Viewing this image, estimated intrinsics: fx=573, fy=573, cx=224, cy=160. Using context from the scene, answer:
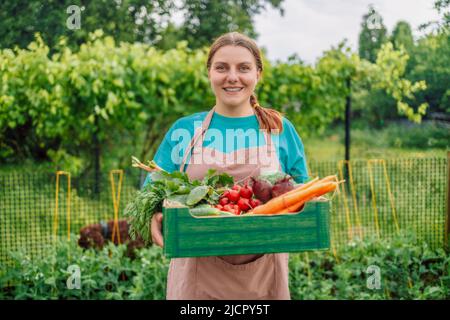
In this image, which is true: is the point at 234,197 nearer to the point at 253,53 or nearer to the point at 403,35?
the point at 253,53


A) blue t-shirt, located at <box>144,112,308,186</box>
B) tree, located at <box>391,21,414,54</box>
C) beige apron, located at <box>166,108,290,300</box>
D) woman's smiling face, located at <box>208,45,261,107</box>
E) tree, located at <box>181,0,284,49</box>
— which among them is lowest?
beige apron, located at <box>166,108,290,300</box>

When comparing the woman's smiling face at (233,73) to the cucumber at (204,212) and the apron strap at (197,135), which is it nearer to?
the apron strap at (197,135)

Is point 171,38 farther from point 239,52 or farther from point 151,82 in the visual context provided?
point 239,52

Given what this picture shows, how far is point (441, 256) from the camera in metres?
4.45

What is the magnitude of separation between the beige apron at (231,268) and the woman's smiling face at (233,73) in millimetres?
150

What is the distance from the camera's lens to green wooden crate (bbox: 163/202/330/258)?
189 centimetres

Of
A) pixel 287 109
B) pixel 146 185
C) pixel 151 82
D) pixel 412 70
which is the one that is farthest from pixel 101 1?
pixel 146 185

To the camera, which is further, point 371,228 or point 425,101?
point 425,101

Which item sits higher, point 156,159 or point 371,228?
point 156,159

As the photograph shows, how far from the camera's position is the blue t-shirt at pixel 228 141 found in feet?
7.64

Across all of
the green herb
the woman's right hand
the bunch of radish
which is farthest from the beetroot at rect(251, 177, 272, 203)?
the woman's right hand

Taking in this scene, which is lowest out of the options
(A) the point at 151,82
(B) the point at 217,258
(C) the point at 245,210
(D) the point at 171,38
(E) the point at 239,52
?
(B) the point at 217,258

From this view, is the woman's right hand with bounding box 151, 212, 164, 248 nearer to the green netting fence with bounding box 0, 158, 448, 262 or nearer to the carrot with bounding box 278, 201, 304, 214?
the carrot with bounding box 278, 201, 304, 214

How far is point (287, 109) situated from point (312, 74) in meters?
0.50
